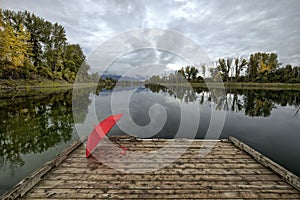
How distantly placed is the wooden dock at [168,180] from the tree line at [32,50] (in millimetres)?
26395

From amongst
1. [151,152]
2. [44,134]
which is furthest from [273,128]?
[44,134]

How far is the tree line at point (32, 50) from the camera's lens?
28094 mm

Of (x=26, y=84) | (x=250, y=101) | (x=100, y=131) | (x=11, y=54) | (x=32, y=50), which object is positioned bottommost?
(x=250, y=101)

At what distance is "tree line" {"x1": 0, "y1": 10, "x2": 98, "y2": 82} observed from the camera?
28.1 metres

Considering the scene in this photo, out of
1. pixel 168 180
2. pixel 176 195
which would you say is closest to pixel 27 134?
pixel 168 180

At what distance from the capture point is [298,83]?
48.2 meters

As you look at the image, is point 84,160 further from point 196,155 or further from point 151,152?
point 196,155

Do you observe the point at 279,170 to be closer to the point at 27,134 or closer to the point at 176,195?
the point at 176,195

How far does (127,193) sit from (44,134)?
274 inches

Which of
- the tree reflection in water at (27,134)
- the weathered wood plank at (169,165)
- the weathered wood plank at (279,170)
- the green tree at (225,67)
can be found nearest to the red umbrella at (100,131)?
the weathered wood plank at (169,165)

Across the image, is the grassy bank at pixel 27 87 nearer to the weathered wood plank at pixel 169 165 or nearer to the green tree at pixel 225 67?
the weathered wood plank at pixel 169 165

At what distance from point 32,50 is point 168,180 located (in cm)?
5129

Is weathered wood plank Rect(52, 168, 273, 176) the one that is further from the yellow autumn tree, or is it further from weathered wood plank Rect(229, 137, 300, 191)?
the yellow autumn tree

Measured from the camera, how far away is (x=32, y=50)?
130ft
